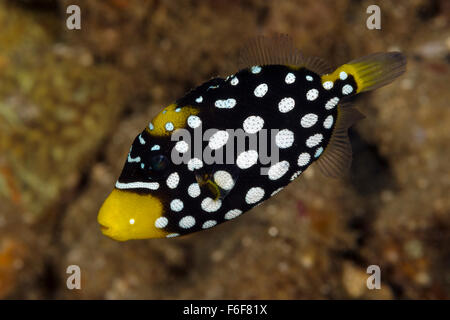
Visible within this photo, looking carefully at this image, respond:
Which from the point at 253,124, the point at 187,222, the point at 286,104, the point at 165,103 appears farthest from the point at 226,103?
the point at 165,103

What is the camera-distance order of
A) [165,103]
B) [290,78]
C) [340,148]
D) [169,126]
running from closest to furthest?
[169,126], [290,78], [340,148], [165,103]

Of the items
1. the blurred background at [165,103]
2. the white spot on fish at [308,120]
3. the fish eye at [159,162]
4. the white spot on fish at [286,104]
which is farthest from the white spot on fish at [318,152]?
the blurred background at [165,103]

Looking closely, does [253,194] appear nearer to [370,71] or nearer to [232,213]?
[232,213]

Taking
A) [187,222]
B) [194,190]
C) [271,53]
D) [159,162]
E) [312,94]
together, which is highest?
[271,53]

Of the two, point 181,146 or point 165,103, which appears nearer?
point 181,146

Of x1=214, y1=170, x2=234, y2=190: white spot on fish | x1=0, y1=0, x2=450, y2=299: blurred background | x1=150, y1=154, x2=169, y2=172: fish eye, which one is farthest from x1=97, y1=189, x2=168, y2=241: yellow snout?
x1=0, y1=0, x2=450, y2=299: blurred background

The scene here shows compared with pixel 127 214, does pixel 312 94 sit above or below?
above

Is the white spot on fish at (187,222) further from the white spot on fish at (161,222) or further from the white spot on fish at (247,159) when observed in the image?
the white spot on fish at (247,159)
